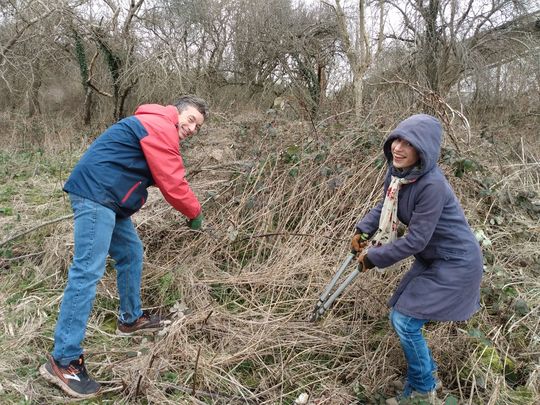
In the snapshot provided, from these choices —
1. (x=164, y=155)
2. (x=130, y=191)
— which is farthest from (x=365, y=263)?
(x=130, y=191)

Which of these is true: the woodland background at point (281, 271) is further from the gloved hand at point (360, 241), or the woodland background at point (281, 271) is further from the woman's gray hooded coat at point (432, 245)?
the gloved hand at point (360, 241)

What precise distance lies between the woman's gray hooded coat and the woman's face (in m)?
0.04

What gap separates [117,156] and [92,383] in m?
1.29

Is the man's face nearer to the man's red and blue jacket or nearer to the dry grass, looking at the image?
the man's red and blue jacket

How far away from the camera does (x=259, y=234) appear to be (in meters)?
4.08

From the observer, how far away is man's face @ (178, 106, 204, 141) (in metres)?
2.66

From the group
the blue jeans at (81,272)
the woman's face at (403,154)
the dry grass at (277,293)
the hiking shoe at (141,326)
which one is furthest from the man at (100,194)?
the woman's face at (403,154)

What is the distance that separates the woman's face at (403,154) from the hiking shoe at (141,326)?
6.64 feet

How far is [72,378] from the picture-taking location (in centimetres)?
245

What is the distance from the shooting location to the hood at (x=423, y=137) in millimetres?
2166

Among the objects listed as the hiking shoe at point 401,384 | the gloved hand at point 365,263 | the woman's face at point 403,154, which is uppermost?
the woman's face at point 403,154

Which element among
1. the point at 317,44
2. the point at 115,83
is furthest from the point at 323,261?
the point at 317,44

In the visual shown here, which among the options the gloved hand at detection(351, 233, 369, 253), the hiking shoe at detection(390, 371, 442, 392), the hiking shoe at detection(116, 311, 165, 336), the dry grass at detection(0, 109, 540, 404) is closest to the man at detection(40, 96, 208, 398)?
the dry grass at detection(0, 109, 540, 404)

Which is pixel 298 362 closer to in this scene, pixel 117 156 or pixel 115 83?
pixel 117 156
